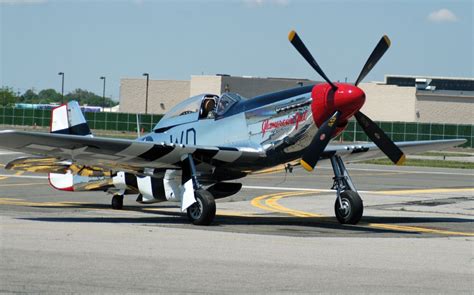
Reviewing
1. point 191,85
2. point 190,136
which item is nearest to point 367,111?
point 191,85

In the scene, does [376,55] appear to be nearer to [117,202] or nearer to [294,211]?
[294,211]

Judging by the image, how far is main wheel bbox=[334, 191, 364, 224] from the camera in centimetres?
1661

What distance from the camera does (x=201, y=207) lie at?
1609 cm

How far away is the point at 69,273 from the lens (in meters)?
9.61

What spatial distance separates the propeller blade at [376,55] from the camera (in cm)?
1612

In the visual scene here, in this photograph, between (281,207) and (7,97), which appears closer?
(281,207)

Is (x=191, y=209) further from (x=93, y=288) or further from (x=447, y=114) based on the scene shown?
(x=447, y=114)

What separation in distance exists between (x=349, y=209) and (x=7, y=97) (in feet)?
494

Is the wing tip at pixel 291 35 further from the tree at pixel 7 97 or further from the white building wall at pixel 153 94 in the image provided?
the tree at pixel 7 97

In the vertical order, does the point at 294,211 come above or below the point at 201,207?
below

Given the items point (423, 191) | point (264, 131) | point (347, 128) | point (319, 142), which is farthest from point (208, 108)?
point (347, 128)

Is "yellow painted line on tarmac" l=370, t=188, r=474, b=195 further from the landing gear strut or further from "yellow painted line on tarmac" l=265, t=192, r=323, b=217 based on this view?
the landing gear strut

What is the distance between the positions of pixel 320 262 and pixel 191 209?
5626mm

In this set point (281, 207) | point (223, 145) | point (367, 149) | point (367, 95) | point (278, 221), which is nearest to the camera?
point (223, 145)
